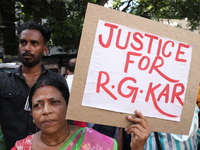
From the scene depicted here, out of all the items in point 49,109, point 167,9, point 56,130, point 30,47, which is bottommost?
point 56,130

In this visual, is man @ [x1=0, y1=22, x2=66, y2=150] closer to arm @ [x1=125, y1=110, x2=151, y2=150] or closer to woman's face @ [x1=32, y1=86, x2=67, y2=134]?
woman's face @ [x1=32, y1=86, x2=67, y2=134]

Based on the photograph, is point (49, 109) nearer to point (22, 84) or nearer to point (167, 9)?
point (22, 84)

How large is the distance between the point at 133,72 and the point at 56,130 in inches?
22.3

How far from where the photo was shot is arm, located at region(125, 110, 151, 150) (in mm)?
1261

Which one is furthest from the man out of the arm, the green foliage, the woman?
the green foliage

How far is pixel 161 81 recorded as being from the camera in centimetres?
136

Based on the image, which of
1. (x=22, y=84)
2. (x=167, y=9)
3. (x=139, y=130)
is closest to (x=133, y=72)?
(x=139, y=130)

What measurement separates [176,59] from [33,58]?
1.33 m

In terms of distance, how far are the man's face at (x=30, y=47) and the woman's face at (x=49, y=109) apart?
77 centimetres

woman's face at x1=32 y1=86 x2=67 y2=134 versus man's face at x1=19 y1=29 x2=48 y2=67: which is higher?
man's face at x1=19 y1=29 x2=48 y2=67

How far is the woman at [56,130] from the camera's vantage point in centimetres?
134

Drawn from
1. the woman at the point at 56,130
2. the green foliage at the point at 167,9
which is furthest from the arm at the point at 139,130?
the green foliage at the point at 167,9

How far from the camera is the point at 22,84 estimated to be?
209cm

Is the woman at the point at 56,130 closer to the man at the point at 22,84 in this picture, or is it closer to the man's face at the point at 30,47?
the man at the point at 22,84
